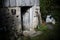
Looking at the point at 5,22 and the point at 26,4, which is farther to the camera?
the point at 26,4

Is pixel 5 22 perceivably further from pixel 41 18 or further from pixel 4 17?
pixel 41 18

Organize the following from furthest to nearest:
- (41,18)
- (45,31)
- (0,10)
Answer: (41,18), (45,31), (0,10)

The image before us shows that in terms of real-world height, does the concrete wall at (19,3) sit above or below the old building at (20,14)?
above

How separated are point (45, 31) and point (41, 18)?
3.51 ft

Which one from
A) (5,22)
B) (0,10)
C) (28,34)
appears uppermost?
(0,10)

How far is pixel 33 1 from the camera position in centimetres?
863

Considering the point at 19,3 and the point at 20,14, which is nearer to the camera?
the point at 19,3

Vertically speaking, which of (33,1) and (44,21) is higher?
(33,1)

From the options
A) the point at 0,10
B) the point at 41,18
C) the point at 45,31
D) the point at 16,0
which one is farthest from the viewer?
the point at 41,18

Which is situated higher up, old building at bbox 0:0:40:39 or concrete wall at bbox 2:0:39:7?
concrete wall at bbox 2:0:39:7

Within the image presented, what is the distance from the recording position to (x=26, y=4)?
825 centimetres

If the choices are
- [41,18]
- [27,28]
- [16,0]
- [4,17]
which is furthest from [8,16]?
[41,18]

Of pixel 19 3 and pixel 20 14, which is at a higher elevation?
pixel 19 3

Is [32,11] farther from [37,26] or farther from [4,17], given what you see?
[4,17]
